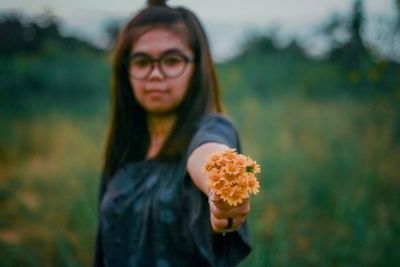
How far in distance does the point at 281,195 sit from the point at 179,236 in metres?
1.14

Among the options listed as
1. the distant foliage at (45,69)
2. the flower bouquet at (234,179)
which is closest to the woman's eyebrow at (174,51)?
the flower bouquet at (234,179)

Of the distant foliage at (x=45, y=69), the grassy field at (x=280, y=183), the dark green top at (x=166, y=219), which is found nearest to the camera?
the dark green top at (x=166, y=219)

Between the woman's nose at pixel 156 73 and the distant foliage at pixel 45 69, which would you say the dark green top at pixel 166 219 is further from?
the distant foliage at pixel 45 69

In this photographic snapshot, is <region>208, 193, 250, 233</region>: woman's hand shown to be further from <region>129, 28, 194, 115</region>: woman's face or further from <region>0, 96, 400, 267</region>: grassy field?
<region>0, 96, 400, 267</region>: grassy field

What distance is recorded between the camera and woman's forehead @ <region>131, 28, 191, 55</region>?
3.28 feet

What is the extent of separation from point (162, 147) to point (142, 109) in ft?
0.53

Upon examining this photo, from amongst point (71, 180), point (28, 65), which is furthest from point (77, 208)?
point (28, 65)

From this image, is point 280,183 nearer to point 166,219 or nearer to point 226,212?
point 166,219

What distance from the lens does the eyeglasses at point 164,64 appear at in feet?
3.29

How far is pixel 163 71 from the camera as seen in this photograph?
3.29 ft

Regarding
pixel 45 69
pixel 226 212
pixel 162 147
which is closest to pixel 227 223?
pixel 226 212

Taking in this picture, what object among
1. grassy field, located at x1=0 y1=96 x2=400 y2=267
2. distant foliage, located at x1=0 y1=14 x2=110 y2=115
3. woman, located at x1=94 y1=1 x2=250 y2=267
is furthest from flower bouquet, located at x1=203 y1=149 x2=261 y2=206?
distant foliage, located at x1=0 y1=14 x2=110 y2=115

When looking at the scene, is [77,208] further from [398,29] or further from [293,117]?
[398,29]

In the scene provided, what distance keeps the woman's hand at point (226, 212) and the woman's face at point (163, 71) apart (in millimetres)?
395
